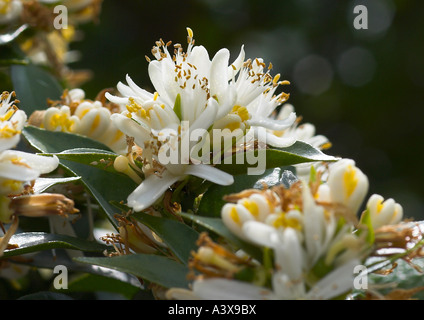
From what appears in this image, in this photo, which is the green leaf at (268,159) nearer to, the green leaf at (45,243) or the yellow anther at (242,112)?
the yellow anther at (242,112)

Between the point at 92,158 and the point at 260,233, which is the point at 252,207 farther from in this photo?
the point at 92,158

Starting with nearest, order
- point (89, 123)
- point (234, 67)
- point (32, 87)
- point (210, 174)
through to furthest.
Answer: point (210, 174), point (234, 67), point (89, 123), point (32, 87)

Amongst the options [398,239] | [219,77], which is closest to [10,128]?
[219,77]

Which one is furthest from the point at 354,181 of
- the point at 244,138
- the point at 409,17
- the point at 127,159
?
the point at 409,17

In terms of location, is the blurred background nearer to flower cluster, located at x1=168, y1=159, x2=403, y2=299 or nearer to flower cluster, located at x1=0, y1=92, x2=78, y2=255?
flower cluster, located at x1=0, y1=92, x2=78, y2=255
